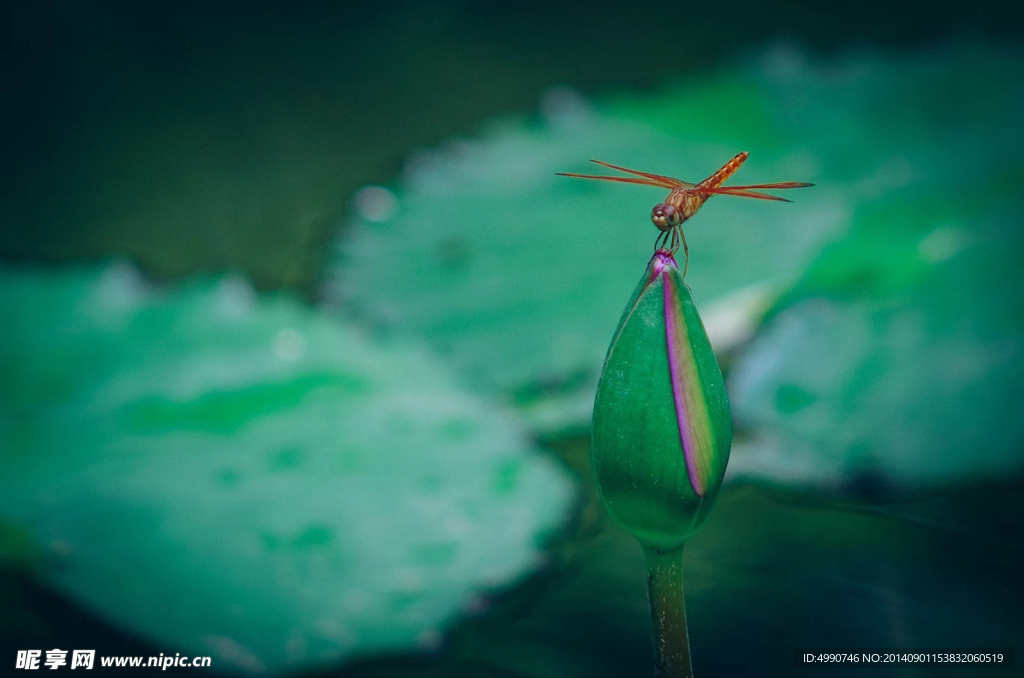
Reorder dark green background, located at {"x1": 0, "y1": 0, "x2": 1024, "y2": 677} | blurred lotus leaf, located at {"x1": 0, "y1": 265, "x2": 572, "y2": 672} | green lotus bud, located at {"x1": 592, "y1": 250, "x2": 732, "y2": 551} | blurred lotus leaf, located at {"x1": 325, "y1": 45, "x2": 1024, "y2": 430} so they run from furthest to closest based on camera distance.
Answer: dark green background, located at {"x1": 0, "y1": 0, "x2": 1024, "y2": 677} → blurred lotus leaf, located at {"x1": 325, "y1": 45, "x2": 1024, "y2": 430} → blurred lotus leaf, located at {"x1": 0, "y1": 265, "x2": 572, "y2": 672} → green lotus bud, located at {"x1": 592, "y1": 250, "x2": 732, "y2": 551}

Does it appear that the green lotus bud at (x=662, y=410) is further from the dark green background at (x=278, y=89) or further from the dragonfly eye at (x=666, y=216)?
the dark green background at (x=278, y=89)

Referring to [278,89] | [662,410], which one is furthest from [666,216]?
[278,89]

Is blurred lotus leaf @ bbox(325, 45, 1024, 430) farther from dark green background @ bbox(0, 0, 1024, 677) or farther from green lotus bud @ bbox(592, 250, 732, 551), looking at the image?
green lotus bud @ bbox(592, 250, 732, 551)

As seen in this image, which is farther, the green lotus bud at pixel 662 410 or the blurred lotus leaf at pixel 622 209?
the blurred lotus leaf at pixel 622 209

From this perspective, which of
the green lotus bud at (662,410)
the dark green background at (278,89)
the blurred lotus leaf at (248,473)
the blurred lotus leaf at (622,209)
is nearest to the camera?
the green lotus bud at (662,410)

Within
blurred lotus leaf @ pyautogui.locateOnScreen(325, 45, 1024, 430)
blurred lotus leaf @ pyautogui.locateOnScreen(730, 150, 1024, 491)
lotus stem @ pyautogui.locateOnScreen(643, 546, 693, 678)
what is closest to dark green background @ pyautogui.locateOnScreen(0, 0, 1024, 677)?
blurred lotus leaf @ pyautogui.locateOnScreen(325, 45, 1024, 430)

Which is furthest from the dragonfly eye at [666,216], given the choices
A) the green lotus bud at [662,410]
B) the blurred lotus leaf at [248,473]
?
the blurred lotus leaf at [248,473]

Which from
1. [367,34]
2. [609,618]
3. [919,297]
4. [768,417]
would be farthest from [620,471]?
[367,34]
